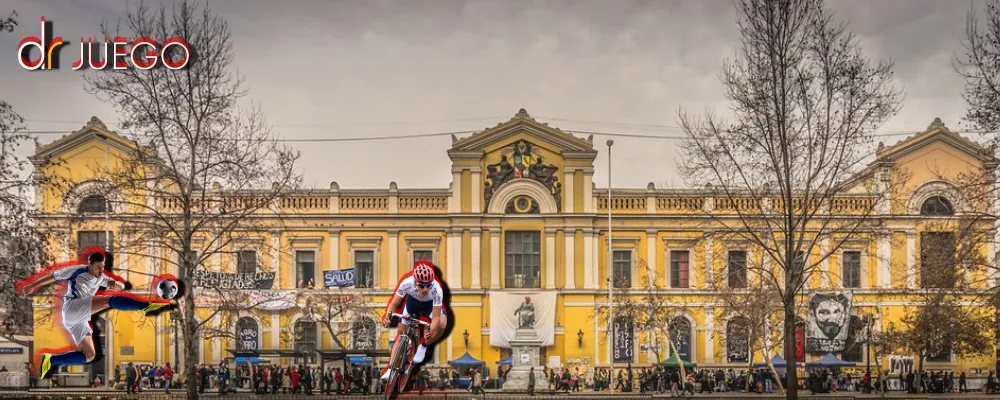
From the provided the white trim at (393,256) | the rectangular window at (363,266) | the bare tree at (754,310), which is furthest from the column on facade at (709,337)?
the rectangular window at (363,266)

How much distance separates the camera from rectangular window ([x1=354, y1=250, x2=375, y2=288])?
59.4 meters

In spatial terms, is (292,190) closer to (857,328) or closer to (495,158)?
(495,158)

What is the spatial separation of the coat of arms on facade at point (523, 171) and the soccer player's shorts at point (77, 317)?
37926 millimetres

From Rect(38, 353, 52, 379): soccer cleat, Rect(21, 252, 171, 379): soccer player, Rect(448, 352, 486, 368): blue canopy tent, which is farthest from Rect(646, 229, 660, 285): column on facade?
Rect(38, 353, 52, 379): soccer cleat

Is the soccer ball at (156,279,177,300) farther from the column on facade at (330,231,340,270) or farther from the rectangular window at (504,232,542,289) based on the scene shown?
the rectangular window at (504,232,542,289)

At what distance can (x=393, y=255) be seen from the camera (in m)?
59.4

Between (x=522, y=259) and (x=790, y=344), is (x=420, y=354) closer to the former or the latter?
(x=790, y=344)

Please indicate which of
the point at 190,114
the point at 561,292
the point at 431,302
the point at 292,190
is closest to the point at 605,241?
the point at 561,292

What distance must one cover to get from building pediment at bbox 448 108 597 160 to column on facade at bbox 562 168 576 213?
0.94 m

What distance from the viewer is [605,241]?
59750 millimetres

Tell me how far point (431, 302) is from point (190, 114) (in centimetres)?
1545

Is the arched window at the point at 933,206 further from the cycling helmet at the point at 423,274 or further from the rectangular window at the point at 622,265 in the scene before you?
the cycling helmet at the point at 423,274

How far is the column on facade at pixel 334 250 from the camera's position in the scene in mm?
59312

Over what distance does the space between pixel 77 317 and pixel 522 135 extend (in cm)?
3861
